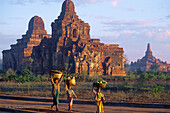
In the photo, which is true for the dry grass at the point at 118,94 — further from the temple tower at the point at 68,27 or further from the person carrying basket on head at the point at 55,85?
the temple tower at the point at 68,27

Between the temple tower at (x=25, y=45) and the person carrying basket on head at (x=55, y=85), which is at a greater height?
the temple tower at (x=25, y=45)

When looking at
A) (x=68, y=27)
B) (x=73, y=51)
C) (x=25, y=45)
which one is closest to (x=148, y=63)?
(x=25, y=45)

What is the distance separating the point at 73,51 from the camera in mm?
45250

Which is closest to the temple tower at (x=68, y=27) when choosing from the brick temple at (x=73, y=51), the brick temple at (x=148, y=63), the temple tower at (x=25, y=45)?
the brick temple at (x=73, y=51)

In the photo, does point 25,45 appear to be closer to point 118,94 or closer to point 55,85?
point 118,94

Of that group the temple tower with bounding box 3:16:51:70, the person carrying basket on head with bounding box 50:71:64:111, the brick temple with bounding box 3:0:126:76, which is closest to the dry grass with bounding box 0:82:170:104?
the person carrying basket on head with bounding box 50:71:64:111

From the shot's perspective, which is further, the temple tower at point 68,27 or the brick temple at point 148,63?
the brick temple at point 148,63

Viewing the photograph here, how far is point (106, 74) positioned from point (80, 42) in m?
7.15

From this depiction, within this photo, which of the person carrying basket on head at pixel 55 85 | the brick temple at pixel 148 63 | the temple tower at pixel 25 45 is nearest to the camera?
the person carrying basket on head at pixel 55 85

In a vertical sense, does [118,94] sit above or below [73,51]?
below

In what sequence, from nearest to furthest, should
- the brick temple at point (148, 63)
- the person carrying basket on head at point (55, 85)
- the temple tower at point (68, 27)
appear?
the person carrying basket on head at point (55, 85)
the temple tower at point (68, 27)
the brick temple at point (148, 63)

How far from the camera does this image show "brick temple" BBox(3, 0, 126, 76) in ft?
148

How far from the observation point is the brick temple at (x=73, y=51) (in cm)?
4525

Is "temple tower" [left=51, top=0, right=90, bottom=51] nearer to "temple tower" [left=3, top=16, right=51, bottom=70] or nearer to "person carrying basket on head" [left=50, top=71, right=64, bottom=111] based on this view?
"temple tower" [left=3, top=16, right=51, bottom=70]
